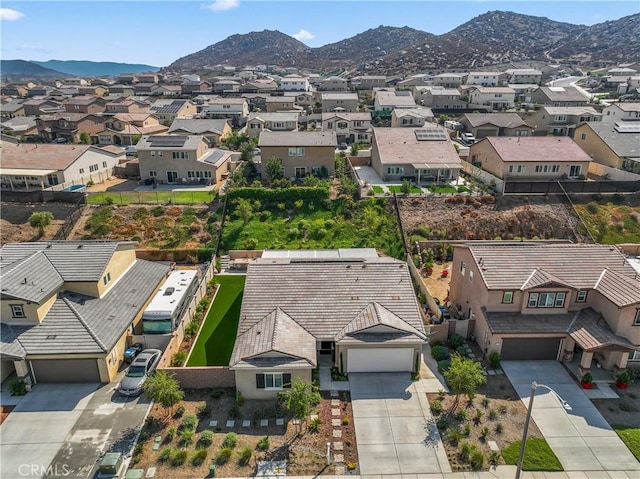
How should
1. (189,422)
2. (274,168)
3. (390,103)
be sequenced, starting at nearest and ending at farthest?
(189,422) < (274,168) < (390,103)

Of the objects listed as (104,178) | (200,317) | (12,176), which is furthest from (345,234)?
(12,176)

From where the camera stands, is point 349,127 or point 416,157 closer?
point 416,157

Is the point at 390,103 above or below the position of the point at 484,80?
below

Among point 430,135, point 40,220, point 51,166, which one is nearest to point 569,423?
point 430,135

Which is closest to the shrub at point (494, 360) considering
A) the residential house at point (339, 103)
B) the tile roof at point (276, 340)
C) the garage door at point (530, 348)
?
the garage door at point (530, 348)

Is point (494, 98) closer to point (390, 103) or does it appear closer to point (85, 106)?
point (390, 103)

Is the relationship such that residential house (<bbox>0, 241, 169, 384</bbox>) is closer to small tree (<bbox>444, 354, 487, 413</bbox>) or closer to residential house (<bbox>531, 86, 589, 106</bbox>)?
small tree (<bbox>444, 354, 487, 413</bbox>)

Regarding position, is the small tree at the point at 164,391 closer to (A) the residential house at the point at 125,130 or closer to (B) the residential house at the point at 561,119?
(A) the residential house at the point at 125,130
